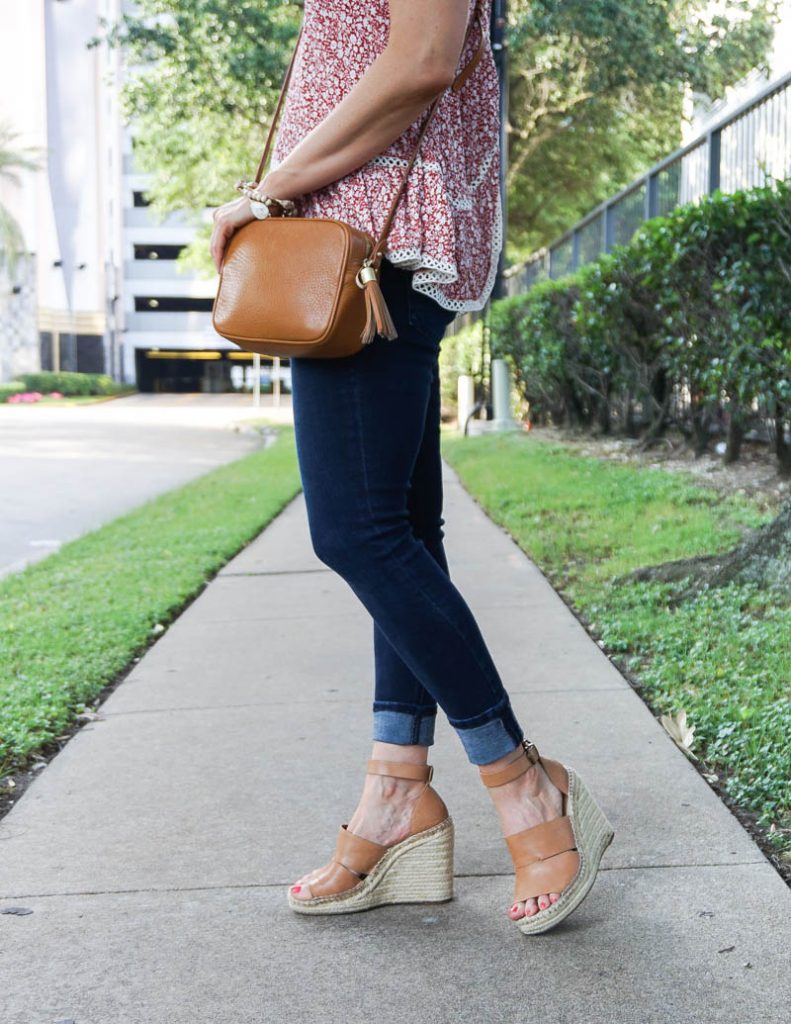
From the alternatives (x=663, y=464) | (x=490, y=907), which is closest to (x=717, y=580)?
(x=490, y=907)

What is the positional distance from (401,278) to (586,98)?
22.4 m

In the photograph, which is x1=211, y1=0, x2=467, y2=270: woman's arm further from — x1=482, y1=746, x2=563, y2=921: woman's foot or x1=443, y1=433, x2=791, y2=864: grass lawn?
x1=443, y1=433, x2=791, y2=864: grass lawn

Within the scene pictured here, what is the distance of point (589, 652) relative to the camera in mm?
4008

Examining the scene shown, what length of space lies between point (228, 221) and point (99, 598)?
3.57 meters

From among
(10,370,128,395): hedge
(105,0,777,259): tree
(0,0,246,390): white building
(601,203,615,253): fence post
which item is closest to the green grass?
(601,203,615,253): fence post

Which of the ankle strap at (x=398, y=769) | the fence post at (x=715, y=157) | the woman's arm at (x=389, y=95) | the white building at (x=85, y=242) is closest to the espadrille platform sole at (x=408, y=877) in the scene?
the ankle strap at (x=398, y=769)

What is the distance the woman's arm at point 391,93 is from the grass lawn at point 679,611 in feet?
4.94

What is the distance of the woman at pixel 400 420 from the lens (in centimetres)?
204

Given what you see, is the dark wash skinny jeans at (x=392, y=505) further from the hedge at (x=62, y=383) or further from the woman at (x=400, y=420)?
the hedge at (x=62, y=383)

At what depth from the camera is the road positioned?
361 inches

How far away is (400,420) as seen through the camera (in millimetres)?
2094

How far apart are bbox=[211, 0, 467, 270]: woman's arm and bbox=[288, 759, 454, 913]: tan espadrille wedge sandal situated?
114 centimetres

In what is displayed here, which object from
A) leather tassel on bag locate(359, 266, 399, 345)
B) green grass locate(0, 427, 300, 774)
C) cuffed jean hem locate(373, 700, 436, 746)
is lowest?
green grass locate(0, 427, 300, 774)

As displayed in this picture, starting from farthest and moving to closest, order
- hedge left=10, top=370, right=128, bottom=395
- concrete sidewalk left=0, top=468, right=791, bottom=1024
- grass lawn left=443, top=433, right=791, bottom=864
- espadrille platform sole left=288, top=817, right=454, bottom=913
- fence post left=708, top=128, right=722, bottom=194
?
hedge left=10, top=370, right=128, bottom=395, fence post left=708, top=128, right=722, bottom=194, grass lawn left=443, top=433, right=791, bottom=864, espadrille platform sole left=288, top=817, right=454, bottom=913, concrete sidewalk left=0, top=468, right=791, bottom=1024
